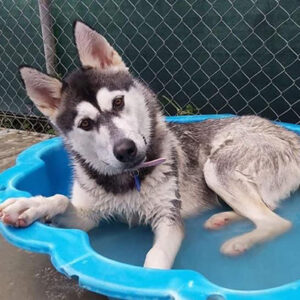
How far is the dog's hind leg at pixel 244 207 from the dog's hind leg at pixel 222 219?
0.17ft

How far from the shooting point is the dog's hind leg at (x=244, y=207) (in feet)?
7.82

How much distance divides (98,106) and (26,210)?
65 centimetres

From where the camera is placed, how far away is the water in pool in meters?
2.33

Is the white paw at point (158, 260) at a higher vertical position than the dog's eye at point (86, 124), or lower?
lower

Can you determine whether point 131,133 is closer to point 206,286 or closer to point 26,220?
point 26,220

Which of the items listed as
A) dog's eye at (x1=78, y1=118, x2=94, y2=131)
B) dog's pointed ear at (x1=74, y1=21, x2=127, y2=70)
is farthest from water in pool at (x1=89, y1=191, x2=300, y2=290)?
dog's pointed ear at (x1=74, y1=21, x2=127, y2=70)

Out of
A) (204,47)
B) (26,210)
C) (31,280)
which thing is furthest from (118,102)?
(204,47)

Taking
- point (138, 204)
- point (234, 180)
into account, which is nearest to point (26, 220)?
point (138, 204)

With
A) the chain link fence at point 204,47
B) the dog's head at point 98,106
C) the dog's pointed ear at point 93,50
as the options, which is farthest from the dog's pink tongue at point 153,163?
the chain link fence at point 204,47

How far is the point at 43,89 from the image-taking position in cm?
262

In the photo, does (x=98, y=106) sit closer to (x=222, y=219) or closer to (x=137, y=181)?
(x=137, y=181)

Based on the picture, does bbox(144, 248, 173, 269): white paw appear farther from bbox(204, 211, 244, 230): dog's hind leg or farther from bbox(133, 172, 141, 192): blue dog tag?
bbox(204, 211, 244, 230): dog's hind leg

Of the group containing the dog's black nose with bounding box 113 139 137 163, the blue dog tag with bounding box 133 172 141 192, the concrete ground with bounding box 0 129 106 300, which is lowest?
the concrete ground with bounding box 0 129 106 300

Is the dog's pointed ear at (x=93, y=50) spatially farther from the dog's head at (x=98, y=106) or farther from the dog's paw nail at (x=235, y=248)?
the dog's paw nail at (x=235, y=248)
